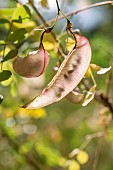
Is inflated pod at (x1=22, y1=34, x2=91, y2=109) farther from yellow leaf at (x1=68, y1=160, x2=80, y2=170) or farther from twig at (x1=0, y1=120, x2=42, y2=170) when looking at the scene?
twig at (x1=0, y1=120, x2=42, y2=170)

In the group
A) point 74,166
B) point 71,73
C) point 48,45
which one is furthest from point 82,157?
point 71,73

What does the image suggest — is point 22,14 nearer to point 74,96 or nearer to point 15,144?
point 74,96

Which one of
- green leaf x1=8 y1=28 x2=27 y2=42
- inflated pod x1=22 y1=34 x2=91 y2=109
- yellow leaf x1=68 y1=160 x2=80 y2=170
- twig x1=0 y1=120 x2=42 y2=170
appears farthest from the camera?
twig x1=0 y1=120 x2=42 y2=170

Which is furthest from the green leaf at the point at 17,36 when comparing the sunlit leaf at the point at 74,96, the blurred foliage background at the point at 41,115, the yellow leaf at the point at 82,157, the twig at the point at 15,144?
the twig at the point at 15,144

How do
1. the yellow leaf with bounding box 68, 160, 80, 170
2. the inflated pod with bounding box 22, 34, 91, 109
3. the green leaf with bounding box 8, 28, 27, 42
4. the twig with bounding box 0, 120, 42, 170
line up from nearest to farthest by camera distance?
the inflated pod with bounding box 22, 34, 91, 109, the green leaf with bounding box 8, 28, 27, 42, the yellow leaf with bounding box 68, 160, 80, 170, the twig with bounding box 0, 120, 42, 170

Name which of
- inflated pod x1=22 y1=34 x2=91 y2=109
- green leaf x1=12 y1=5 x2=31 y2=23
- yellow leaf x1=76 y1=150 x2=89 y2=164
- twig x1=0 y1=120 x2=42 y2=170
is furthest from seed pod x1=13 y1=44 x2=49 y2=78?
twig x1=0 y1=120 x2=42 y2=170

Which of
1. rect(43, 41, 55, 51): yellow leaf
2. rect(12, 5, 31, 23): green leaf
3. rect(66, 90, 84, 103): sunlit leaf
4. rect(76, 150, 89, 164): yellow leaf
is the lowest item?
rect(76, 150, 89, 164): yellow leaf

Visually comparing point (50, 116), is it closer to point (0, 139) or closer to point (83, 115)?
point (83, 115)

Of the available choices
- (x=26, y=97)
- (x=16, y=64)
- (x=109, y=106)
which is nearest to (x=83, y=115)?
(x=26, y=97)

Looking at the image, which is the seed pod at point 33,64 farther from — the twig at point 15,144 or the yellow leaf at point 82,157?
the twig at point 15,144
